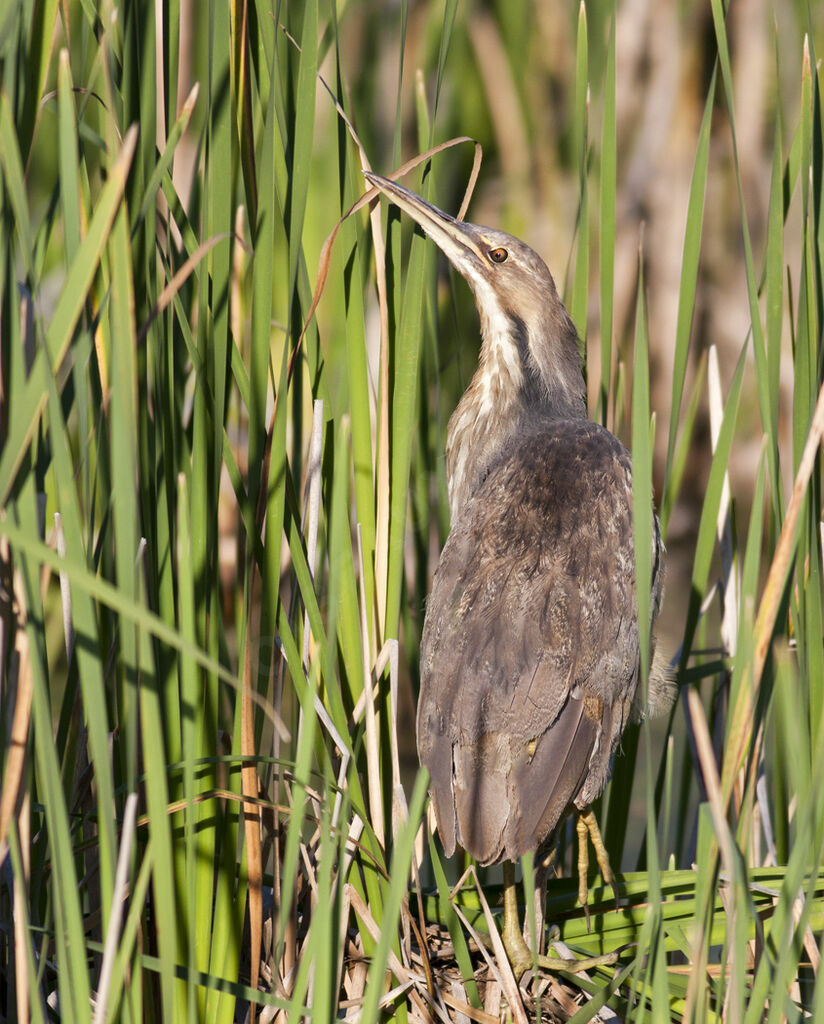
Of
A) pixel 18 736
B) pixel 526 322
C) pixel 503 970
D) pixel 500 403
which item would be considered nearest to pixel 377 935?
pixel 503 970

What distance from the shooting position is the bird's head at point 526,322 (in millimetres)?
1981

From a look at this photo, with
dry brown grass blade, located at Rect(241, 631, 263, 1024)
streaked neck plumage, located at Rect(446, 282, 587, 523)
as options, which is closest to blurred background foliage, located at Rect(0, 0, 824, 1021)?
dry brown grass blade, located at Rect(241, 631, 263, 1024)

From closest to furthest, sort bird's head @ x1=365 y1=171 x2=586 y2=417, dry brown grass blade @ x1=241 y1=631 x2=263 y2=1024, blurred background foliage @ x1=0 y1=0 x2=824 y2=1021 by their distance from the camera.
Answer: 1. blurred background foliage @ x1=0 y1=0 x2=824 y2=1021
2. dry brown grass blade @ x1=241 y1=631 x2=263 y2=1024
3. bird's head @ x1=365 y1=171 x2=586 y2=417

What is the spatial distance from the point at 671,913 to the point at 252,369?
0.85 m

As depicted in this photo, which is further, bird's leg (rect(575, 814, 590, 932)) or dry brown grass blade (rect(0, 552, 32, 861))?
bird's leg (rect(575, 814, 590, 932))

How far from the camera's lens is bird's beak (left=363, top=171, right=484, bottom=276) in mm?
1544

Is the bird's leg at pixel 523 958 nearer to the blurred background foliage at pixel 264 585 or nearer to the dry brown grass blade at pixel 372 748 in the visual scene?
the blurred background foliage at pixel 264 585

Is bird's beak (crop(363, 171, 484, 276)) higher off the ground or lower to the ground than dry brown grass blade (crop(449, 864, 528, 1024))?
higher

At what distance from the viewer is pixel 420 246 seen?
146 cm

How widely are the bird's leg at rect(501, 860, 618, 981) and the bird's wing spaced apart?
0.13 m

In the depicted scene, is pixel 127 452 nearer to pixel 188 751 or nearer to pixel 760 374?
pixel 188 751

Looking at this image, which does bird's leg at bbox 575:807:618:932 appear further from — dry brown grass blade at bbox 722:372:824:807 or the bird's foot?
dry brown grass blade at bbox 722:372:824:807

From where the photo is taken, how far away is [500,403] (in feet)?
6.75

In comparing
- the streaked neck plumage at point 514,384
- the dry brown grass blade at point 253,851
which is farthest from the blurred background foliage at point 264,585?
the streaked neck plumage at point 514,384
